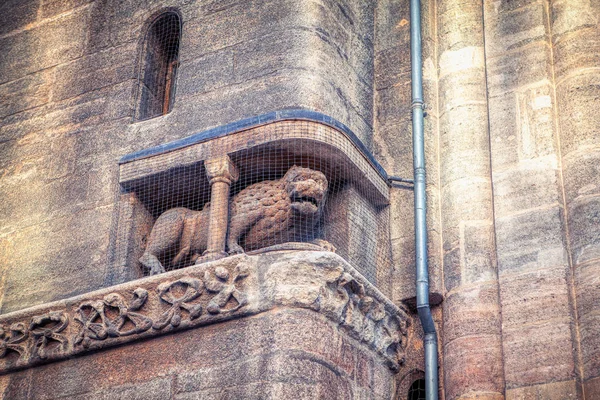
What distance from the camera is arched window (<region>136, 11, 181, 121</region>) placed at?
8727 millimetres

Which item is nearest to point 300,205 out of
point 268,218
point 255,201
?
point 268,218

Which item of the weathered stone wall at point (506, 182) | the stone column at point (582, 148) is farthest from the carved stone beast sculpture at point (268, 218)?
the stone column at point (582, 148)

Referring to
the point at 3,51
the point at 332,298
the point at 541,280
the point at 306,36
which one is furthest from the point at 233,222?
the point at 3,51

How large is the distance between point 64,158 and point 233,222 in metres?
1.83

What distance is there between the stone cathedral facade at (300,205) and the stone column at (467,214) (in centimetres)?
1

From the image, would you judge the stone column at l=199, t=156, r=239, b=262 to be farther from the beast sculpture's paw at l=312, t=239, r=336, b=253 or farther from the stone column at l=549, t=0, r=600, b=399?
the stone column at l=549, t=0, r=600, b=399

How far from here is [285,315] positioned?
6785mm

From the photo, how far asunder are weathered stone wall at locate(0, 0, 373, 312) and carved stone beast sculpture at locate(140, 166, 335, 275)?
552 mm

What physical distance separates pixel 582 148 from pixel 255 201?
2183 millimetres

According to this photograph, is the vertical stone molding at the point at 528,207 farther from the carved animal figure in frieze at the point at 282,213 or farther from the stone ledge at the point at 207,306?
the carved animal figure in frieze at the point at 282,213

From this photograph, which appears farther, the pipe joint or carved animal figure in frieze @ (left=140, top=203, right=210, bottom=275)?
the pipe joint

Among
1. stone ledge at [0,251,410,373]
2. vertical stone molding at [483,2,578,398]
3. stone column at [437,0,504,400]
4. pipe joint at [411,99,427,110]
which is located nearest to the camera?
stone ledge at [0,251,410,373]

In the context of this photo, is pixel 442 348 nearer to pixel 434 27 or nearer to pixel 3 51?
pixel 434 27

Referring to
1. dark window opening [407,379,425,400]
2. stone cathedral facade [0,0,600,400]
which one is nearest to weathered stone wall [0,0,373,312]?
stone cathedral facade [0,0,600,400]
